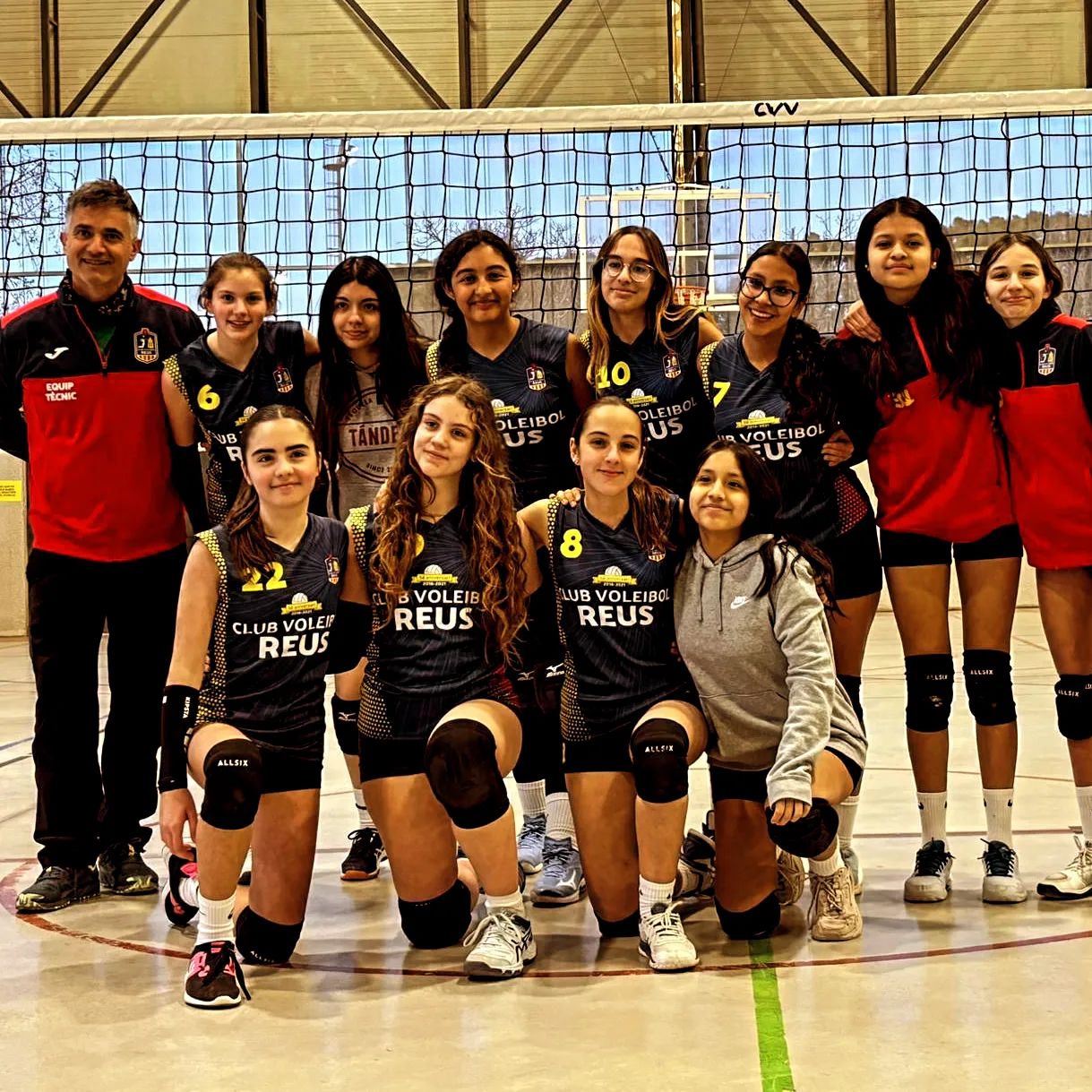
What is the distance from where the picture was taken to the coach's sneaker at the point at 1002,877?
3504 millimetres

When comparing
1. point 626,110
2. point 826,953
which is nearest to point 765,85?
point 626,110

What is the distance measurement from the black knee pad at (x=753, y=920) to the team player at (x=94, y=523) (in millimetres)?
1621

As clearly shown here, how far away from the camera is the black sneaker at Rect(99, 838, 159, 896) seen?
3.90 meters

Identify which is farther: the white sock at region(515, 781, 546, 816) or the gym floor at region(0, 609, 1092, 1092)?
the white sock at region(515, 781, 546, 816)

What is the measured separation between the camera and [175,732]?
10.0 ft

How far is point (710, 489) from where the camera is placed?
3.27 m

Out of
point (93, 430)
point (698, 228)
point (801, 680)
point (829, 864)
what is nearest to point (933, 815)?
point (829, 864)

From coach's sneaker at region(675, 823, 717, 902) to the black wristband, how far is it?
4.23 ft

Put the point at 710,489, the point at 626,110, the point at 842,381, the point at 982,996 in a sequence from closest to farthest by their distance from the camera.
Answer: the point at 982,996, the point at 710,489, the point at 842,381, the point at 626,110

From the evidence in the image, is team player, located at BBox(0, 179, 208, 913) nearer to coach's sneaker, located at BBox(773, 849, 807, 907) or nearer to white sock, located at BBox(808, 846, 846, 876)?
coach's sneaker, located at BBox(773, 849, 807, 907)

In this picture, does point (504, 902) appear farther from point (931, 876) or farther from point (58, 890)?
point (58, 890)

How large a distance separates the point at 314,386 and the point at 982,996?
228cm

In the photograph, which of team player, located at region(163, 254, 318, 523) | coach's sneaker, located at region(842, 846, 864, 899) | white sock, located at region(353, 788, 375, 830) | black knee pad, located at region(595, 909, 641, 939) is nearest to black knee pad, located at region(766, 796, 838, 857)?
black knee pad, located at region(595, 909, 641, 939)

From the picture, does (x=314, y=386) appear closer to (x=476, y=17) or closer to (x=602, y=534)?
(x=602, y=534)
